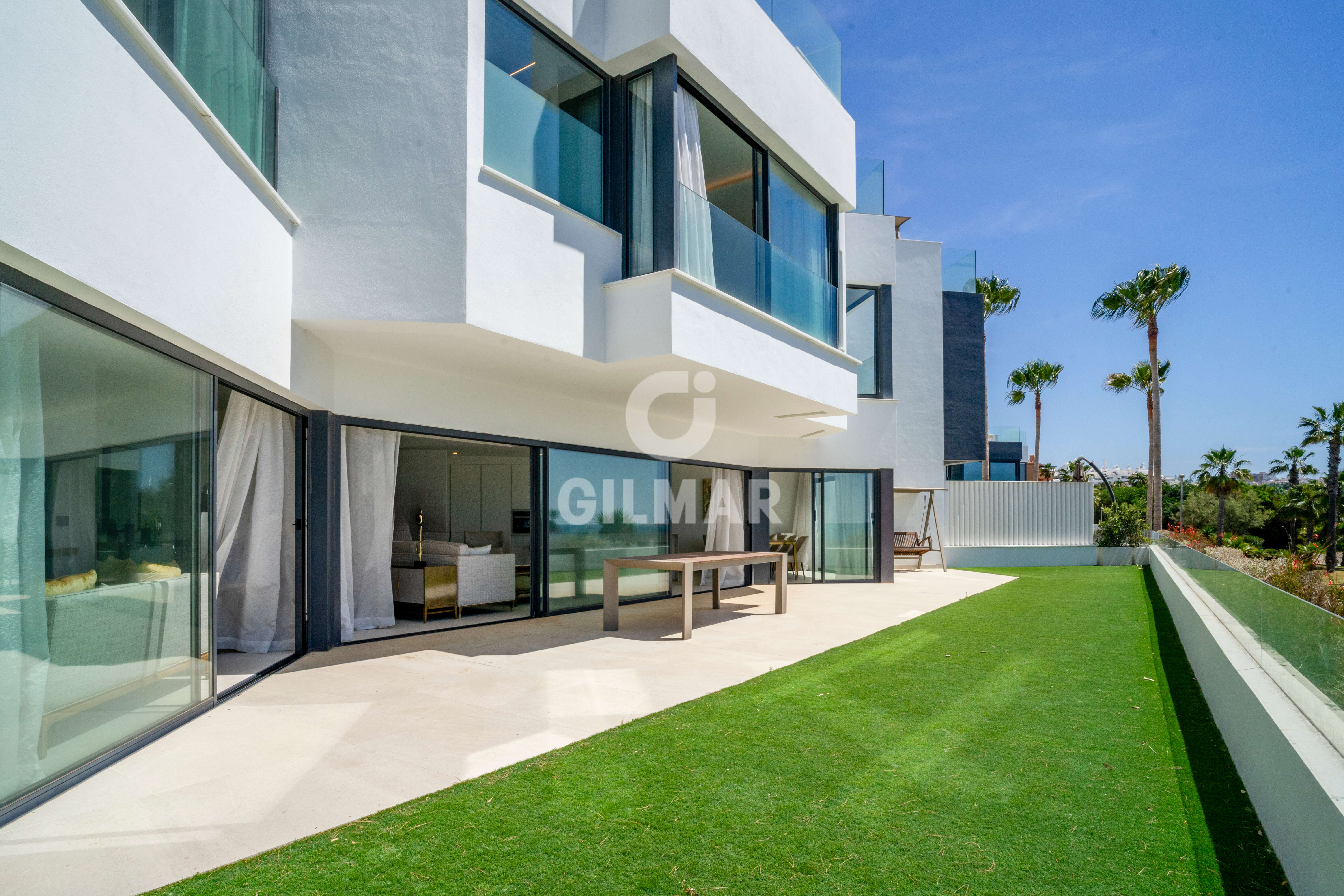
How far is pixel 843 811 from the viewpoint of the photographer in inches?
129

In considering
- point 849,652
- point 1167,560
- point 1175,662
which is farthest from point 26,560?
point 1167,560

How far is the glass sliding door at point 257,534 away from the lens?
20.1 ft

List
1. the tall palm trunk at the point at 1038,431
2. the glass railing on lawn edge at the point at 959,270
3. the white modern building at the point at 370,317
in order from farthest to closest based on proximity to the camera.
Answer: the tall palm trunk at the point at 1038,431 → the glass railing on lawn edge at the point at 959,270 → the white modern building at the point at 370,317

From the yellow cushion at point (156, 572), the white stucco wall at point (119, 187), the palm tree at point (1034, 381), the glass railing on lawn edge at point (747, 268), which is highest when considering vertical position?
the palm tree at point (1034, 381)

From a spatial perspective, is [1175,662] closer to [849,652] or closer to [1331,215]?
[849,652]

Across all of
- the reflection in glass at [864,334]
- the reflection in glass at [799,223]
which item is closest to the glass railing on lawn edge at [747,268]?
the reflection in glass at [799,223]

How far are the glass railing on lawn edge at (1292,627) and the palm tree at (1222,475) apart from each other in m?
40.6

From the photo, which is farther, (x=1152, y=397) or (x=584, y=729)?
(x=1152, y=397)

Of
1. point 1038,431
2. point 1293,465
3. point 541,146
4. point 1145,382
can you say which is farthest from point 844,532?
point 1293,465

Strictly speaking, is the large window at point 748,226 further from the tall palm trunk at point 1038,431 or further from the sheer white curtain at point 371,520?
the tall palm trunk at point 1038,431

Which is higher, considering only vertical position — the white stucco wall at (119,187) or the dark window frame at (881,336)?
the dark window frame at (881,336)

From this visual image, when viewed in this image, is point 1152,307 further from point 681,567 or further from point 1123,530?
point 681,567

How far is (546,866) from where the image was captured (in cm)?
276

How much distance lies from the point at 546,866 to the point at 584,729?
1.75m
